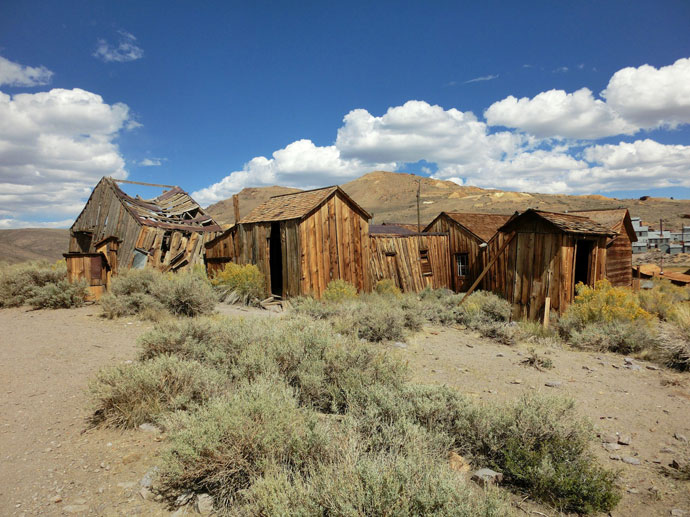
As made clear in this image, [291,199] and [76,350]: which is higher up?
[291,199]

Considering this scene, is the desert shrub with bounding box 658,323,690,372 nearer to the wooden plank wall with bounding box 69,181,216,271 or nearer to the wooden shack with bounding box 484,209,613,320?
the wooden shack with bounding box 484,209,613,320

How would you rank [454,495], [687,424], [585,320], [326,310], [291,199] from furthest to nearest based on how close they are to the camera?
[291,199]
[326,310]
[585,320]
[687,424]
[454,495]

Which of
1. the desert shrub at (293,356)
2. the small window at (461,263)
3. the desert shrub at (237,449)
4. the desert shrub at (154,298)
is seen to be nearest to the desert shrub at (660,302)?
the small window at (461,263)

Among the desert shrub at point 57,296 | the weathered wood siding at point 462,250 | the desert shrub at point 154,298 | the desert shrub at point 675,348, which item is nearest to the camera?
the desert shrub at point 675,348

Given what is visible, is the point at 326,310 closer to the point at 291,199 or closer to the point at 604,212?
the point at 291,199

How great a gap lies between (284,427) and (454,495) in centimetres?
133

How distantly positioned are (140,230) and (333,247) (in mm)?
7665

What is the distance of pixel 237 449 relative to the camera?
2709mm

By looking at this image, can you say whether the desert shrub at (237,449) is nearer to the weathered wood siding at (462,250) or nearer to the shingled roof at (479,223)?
the weathered wood siding at (462,250)

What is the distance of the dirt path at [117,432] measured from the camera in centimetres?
279

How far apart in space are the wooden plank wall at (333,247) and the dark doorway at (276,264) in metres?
1.84

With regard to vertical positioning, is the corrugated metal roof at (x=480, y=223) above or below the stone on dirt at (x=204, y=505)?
above

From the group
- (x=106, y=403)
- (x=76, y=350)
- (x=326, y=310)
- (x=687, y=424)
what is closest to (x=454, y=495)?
(x=106, y=403)

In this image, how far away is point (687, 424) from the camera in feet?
14.0
